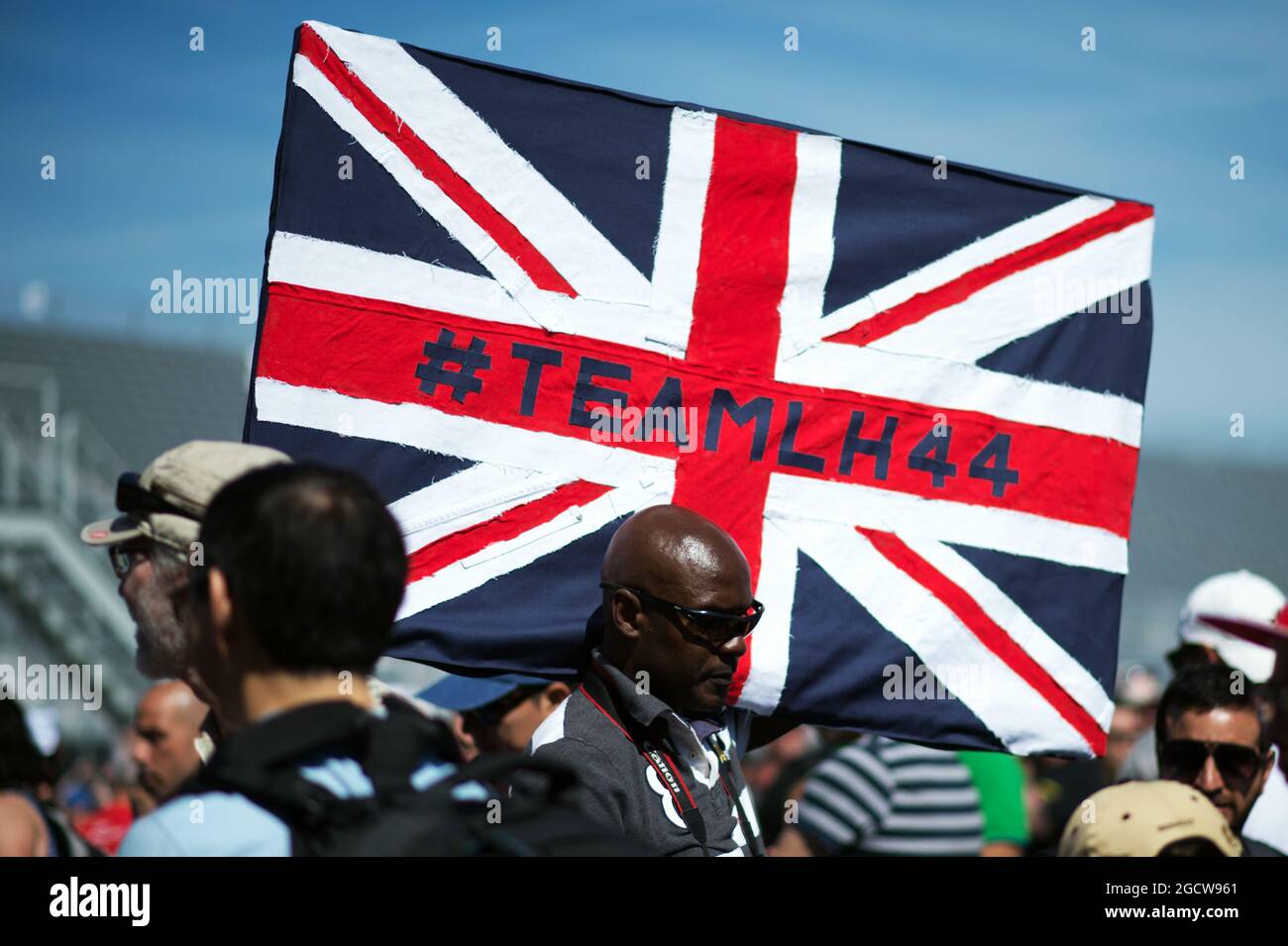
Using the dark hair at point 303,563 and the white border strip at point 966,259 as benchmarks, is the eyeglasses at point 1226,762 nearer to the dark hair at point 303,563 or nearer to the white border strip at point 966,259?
the white border strip at point 966,259

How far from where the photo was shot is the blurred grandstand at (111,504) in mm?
15312

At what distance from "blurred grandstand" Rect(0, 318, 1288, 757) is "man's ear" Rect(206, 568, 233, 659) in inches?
425

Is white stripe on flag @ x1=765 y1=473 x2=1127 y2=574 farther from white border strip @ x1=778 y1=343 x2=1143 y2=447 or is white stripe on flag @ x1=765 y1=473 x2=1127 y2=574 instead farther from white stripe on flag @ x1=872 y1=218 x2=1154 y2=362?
white stripe on flag @ x1=872 y1=218 x2=1154 y2=362

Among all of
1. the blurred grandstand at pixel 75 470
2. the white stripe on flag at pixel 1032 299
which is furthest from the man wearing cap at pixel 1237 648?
the blurred grandstand at pixel 75 470

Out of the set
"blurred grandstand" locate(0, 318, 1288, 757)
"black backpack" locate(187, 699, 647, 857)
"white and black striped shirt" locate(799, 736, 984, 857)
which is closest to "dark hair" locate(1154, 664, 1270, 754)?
"white and black striped shirt" locate(799, 736, 984, 857)

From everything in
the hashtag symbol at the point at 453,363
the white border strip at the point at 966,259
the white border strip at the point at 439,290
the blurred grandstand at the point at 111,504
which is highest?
the white border strip at the point at 966,259

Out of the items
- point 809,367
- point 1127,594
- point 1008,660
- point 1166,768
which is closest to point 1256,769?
point 1166,768

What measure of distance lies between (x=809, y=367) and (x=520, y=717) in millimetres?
1459

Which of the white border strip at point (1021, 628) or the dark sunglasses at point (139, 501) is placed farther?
the white border strip at point (1021, 628)

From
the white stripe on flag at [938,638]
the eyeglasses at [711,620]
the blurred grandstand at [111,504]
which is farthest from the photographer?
the blurred grandstand at [111,504]

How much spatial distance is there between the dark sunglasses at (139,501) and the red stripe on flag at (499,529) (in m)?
0.96

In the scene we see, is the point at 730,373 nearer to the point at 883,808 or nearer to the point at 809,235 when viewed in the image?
the point at 809,235

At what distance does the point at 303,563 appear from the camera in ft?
A: 4.90
